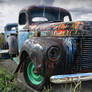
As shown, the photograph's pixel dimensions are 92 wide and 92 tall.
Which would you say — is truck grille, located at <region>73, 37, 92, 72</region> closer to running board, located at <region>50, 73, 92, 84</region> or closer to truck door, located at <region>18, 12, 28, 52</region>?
running board, located at <region>50, 73, 92, 84</region>

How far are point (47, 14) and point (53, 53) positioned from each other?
189 cm

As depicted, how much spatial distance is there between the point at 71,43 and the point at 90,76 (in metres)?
0.67

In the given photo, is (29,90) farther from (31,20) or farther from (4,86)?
(31,20)

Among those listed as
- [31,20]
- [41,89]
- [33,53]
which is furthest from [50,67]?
[31,20]

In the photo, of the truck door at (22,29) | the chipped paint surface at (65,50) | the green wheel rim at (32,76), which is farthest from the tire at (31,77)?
the truck door at (22,29)

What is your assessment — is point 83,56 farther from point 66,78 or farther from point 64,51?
point 66,78

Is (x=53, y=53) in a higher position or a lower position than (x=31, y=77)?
higher

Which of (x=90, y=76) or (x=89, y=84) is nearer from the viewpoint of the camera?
(x=90, y=76)

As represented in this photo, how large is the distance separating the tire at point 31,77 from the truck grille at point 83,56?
0.84m

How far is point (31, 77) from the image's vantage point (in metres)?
3.56

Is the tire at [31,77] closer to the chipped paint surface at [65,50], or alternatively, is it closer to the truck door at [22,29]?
the chipped paint surface at [65,50]

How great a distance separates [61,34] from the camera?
2.99 metres

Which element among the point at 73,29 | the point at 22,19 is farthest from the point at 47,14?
the point at 73,29

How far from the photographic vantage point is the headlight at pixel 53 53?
277 cm
